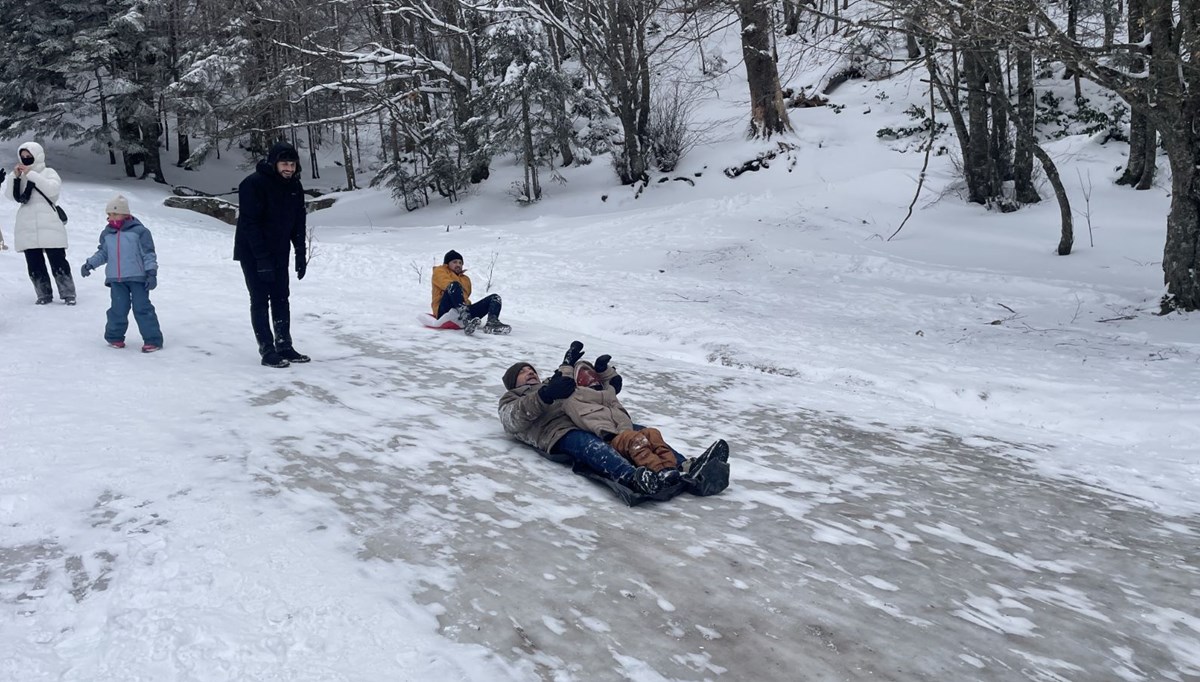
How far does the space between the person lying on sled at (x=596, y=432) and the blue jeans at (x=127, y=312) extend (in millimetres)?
3854

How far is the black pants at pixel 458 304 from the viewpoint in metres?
10.6

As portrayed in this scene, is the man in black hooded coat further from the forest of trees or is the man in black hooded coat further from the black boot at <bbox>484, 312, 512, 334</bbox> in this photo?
the forest of trees

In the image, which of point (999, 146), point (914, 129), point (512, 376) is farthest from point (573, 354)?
point (914, 129)

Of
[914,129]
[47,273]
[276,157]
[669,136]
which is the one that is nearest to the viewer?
[276,157]

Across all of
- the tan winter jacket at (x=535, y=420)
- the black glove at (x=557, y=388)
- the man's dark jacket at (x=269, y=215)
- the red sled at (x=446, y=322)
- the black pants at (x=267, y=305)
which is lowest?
the tan winter jacket at (x=535, y=420)

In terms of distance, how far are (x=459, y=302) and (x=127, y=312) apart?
3739mm

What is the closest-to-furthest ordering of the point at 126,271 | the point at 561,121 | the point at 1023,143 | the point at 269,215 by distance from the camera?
the point at 269,215 → the point at 126,271 → the point at 1023,143 → the point at 561,121

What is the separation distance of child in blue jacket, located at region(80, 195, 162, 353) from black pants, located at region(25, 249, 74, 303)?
265 centimetres

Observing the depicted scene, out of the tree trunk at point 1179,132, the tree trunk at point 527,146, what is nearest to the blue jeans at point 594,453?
the tree trunk at point 1179,132

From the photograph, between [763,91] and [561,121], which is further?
[561,121]

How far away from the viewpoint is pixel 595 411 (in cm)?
584

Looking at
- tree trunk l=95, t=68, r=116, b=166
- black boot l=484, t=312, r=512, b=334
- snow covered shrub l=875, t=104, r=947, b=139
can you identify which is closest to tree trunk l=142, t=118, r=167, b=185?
tree trunk l=95, t=68, r=116, b=166

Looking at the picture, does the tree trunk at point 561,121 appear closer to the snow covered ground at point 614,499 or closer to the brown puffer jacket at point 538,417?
the snow covered ground at point 614,499

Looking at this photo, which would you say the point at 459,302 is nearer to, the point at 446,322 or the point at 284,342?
the point at 446,322
